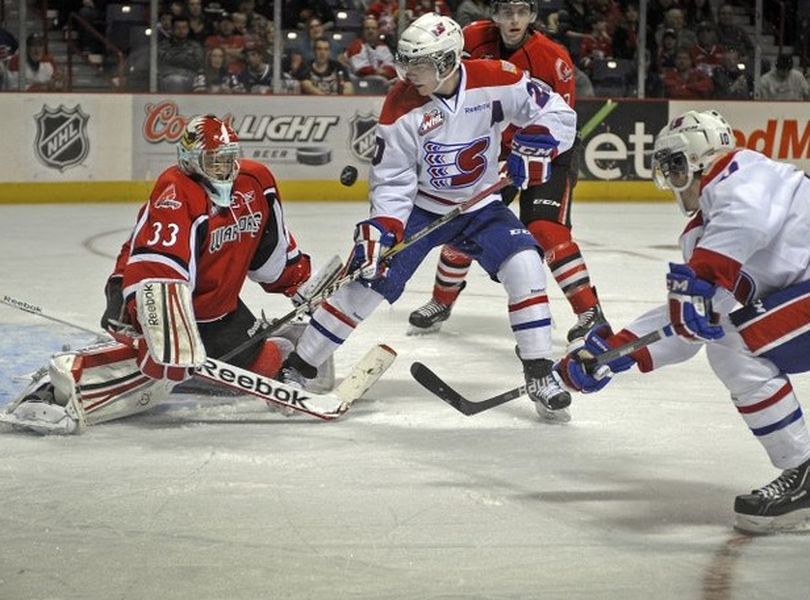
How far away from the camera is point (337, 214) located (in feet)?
31.3

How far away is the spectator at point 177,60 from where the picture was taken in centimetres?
973

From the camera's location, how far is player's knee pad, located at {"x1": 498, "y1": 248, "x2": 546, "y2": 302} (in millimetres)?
4504

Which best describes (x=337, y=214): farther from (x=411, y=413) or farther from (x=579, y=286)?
(x=411, y=413)

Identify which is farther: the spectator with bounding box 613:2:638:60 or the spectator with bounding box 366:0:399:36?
the spectator with bounding box 613:2:638:60

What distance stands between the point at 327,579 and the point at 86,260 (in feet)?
15.4

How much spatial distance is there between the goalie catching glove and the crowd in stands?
5650 mm

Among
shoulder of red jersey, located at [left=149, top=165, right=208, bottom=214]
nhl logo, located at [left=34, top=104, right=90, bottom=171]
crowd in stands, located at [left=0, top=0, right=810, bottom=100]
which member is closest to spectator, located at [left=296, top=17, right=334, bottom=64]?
crowd in stands, located at [left=0, top=0, right=810, bottom=100]

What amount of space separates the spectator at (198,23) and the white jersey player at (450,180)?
17.6 ft

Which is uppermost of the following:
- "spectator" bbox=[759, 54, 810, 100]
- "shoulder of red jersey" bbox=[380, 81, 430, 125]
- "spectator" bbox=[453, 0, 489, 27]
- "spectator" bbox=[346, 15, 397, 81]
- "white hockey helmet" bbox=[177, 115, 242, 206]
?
"shoulder of red jersey" bbox=[380, 81, 430, 125]

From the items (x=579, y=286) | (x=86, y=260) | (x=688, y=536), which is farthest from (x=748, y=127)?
(x=688, y=536)

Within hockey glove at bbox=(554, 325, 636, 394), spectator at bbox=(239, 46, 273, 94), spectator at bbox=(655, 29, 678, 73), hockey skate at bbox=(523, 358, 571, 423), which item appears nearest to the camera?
hockey glove at bbox=(554, 325, 636, 394)

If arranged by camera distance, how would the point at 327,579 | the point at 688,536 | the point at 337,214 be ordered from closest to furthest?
1. the point at 327,579
2. the point at 688,536
3. the point at 337,214

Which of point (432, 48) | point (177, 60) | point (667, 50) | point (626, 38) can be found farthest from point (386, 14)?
point (432, 48)

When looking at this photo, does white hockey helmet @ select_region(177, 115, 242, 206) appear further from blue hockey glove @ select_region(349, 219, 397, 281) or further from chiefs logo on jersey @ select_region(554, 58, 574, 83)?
chiefs logo on jersey @ select_region(554, 58, 574, 83)
